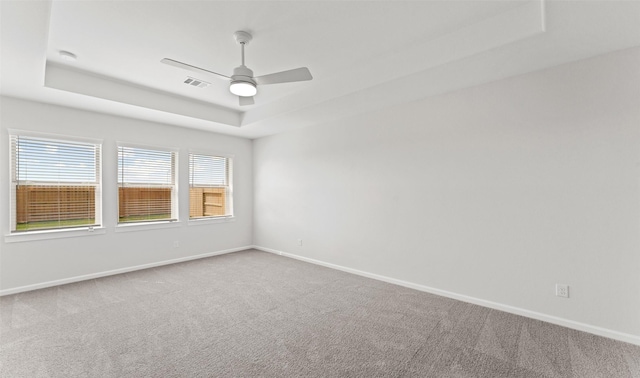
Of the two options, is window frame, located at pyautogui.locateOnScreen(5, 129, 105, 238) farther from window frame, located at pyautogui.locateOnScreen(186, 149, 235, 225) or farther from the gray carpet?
window frame, located at pyautogui.locateOnScreen(186, 149, 235, 225)

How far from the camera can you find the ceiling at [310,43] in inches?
89.8

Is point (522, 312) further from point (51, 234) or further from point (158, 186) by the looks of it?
point (51, 234)

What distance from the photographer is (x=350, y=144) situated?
15.3 ft

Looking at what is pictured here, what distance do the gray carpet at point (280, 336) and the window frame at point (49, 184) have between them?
2.47ft

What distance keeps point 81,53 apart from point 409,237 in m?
4.42

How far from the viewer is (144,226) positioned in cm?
486

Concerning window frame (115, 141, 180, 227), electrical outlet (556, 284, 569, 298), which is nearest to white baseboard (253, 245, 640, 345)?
electrical outlet (556, 284, 569, 298)

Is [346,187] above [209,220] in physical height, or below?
above

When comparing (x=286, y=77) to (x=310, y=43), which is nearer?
(x=286, y=77)

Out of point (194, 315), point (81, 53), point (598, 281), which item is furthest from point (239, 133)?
point (598, 281)

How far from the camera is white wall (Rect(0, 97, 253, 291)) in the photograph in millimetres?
3721

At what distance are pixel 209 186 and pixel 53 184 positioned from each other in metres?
2.35

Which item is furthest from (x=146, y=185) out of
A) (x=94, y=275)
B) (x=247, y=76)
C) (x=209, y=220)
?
(x=247, y=76)

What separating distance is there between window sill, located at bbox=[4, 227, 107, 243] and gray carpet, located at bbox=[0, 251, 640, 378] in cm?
71
